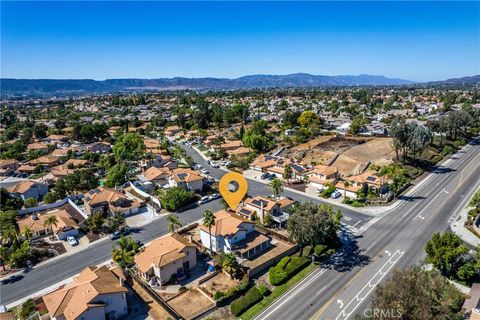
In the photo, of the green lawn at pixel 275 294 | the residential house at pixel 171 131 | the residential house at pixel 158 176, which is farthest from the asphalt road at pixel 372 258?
the residential house at pixel 171 131

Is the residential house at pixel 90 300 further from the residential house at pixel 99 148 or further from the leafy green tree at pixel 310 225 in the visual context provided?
the residential house at pixel 99 148

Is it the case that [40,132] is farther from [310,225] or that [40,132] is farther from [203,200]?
[310,225]

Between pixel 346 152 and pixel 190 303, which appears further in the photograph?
pixel 346 152

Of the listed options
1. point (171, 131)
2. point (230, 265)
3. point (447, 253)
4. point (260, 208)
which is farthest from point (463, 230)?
point (171, 131)

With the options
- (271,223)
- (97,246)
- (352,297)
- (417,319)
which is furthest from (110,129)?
(417,319)

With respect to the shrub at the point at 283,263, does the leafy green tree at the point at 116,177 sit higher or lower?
higher

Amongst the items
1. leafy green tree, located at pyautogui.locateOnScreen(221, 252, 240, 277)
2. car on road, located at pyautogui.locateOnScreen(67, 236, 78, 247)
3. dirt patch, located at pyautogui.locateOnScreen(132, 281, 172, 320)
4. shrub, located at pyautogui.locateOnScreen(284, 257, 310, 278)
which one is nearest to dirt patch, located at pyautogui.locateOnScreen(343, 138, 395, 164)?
shrub, located at pyautogui.locateOnScreen(284, 257, 310, 278)

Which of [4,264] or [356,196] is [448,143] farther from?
[4,264]
